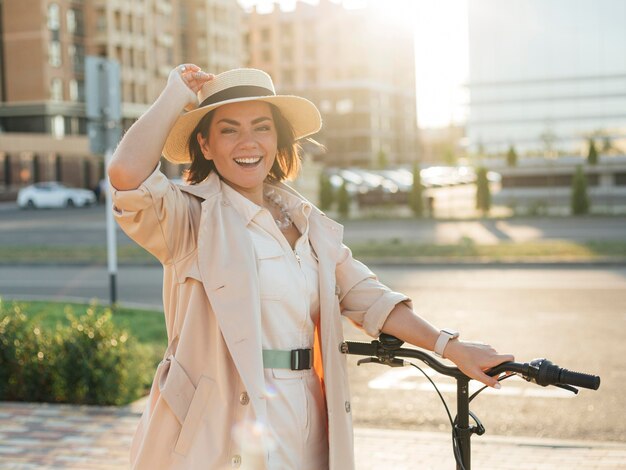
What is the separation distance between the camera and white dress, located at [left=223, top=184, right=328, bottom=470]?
276cm

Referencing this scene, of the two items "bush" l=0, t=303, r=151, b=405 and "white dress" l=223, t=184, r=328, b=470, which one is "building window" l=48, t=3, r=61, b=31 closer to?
"bush" l=0, t=303, r=151, b=405

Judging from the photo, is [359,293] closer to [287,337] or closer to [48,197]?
[287,337]

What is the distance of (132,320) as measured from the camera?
11.8 m

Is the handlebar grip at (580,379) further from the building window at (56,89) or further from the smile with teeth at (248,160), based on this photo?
the building window at (56,89)

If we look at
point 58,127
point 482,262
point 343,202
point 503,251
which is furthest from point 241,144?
point 58,127

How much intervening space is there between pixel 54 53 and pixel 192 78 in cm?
7181

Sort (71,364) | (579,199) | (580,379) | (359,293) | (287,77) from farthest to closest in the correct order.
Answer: (287,77), (579,199), (71,364), (359,293), (580,379)

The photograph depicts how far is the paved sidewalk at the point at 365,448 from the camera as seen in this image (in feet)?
18.2

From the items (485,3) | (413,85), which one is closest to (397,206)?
(485,3)

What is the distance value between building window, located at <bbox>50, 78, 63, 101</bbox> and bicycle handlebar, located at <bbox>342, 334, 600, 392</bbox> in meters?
70.3

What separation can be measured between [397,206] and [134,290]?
23328mm

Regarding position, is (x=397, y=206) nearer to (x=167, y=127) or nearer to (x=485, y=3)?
(x=167, y=127)

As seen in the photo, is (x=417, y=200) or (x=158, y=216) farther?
(x=417, y=200)

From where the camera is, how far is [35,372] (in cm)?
733
